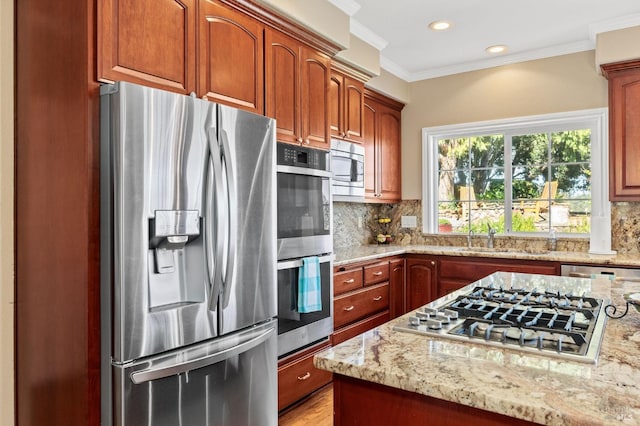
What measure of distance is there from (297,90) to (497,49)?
7.47 feet

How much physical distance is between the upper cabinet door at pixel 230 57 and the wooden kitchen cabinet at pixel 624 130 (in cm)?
292

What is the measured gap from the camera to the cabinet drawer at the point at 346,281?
3.17 m

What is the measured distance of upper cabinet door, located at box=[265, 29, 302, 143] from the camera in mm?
2500

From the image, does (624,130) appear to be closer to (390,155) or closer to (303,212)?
(390,155)

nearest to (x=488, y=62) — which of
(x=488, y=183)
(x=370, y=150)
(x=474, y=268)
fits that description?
(x=488, y=183)

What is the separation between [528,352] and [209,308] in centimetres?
127

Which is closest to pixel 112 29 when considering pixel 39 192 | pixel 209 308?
pixel 39 192

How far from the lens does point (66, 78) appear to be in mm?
1692

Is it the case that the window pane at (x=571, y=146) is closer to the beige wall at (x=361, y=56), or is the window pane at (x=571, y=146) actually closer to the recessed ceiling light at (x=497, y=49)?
the recessed ceiling light at (x=497, y=49)

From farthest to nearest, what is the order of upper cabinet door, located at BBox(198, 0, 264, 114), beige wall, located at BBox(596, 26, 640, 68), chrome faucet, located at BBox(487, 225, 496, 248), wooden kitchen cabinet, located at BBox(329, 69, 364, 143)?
chrome faucet, located at BBox(487, 225, 496, 248) → wooden kitchen cabinet, located at BBox(329, 69, 364, 143) → beige wall, located at BBox(596, 26, 640, 68) → upper cabinet door, located at BBox(198, 0, 264, 114)

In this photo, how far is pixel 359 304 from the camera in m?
3.46

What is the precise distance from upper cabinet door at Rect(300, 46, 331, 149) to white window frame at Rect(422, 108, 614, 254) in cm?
198

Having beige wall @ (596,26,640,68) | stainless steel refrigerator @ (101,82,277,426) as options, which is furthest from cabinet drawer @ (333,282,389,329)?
beige wall @ (596,26,640,68)

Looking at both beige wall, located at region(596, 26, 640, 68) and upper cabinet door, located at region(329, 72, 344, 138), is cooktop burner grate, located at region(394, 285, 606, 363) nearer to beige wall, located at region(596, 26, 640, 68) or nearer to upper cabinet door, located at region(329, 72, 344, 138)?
upper cabinet door, located at region(329, 72, 344, 138)
